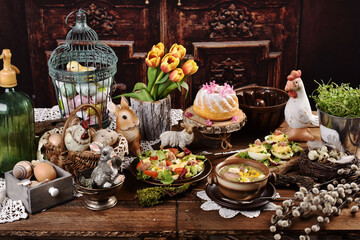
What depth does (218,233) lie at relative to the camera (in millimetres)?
1717

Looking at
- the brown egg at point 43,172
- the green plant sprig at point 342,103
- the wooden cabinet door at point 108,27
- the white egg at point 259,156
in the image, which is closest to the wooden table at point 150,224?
the brown egg at point 43,172

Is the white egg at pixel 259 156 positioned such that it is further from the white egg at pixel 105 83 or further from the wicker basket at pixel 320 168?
the white egg at pixel 105 83

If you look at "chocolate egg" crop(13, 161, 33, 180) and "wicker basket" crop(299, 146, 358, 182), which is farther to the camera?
"wicker basket" crop(299, 146, 358, 182)

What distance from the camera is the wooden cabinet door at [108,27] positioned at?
3.66 m

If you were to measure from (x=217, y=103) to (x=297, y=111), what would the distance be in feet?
1.26

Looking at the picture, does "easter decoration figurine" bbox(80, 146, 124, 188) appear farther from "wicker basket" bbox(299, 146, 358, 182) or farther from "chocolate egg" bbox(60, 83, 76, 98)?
"wicker basket" bbox(299, 146, 358, 182)

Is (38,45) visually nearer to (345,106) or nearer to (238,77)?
(238,77)

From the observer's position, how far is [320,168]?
199cm

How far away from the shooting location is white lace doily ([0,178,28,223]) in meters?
1.78

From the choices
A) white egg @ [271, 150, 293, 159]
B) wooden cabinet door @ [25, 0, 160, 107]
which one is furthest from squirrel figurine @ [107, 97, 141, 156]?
wooden cabinet door @ [25, 0, 160, 107]

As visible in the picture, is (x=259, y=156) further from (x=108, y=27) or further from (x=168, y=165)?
(x=108, y=27)

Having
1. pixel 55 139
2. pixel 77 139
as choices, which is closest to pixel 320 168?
pixel 77 139

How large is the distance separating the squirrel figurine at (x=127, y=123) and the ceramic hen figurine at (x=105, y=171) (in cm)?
43

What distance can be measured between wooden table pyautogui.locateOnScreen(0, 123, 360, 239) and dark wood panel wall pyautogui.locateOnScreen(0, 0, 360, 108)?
209 cm
